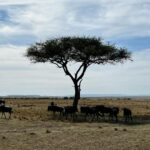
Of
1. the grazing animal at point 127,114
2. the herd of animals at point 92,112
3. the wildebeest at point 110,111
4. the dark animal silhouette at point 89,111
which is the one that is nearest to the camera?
the grazing animal at point 127,114

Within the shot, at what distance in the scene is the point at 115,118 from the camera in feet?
158

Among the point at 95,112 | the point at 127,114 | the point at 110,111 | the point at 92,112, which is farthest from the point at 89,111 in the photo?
the point at 127,114

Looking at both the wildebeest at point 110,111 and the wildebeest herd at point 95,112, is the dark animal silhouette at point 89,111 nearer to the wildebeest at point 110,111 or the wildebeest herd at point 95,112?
the wildebeest herd at point 95,112

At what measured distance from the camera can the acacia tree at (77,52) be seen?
61.3 metres

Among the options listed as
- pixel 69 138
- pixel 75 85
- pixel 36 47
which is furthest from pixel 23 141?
pixel 36 47

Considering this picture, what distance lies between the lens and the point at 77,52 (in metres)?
62.2

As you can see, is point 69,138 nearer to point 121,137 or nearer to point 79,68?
point 121,137

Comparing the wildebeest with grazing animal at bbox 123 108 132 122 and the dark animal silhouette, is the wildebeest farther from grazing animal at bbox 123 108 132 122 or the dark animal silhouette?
grazing animal at bbox 123 108 132 122

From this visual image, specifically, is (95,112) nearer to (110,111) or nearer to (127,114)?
(110,111)

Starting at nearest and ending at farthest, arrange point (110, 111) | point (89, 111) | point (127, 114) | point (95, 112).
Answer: point (127, 114) → point (110, 111) → point (95, 112) → point (89, 111)

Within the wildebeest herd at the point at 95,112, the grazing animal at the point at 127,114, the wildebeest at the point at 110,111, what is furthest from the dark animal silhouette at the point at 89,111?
the grazing animal at the point at 127,114

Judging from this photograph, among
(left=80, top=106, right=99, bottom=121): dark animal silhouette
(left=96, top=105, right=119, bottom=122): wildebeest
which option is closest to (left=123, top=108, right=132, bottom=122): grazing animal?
(left=96, top=105, right=119, bottom=122): wildebeest

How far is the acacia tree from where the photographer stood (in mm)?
61281

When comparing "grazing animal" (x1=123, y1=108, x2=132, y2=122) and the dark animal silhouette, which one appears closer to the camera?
"grazing animal" (x1=123, y1=108, x2=132, y2=122)
